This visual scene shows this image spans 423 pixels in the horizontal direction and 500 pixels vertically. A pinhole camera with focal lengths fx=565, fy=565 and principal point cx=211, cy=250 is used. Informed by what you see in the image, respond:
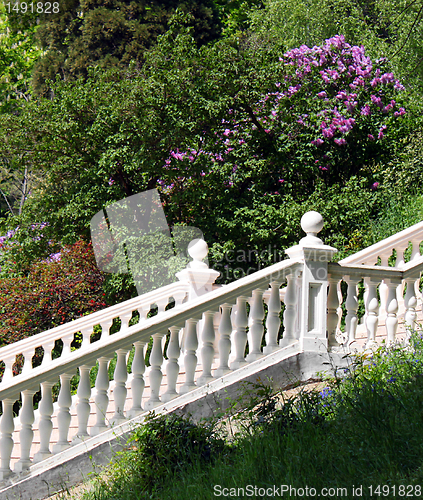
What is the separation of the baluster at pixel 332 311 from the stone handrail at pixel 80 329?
5.97 feet

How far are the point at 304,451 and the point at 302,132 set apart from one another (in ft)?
28.3

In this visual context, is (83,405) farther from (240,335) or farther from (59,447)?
(240,335)

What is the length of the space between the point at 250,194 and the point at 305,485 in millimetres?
7909

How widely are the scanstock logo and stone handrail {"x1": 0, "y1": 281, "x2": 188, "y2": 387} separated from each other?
321 cm

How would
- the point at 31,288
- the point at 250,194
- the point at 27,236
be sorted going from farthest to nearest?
the point at 27,236 < the point at 250,194 < the point at 31,288

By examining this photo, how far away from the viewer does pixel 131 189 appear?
428 inches

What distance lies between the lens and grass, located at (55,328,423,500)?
9.78 ft

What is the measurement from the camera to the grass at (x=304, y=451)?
9.78ft

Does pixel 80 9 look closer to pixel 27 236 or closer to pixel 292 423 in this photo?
pixel 27 236

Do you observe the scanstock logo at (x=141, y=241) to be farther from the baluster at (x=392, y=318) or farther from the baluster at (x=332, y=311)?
the baluster at (x=392, y=318)

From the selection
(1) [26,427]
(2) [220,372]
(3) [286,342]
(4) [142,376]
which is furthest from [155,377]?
(3) [286,342]

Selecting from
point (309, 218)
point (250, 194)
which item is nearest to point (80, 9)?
point (250, 194)

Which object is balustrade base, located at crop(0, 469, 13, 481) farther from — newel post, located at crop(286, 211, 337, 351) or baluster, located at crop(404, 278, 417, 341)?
baluster, located at crop(404, 278, 417, 341)

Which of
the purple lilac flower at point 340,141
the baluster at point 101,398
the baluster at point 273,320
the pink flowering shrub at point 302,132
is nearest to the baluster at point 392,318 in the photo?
the baluster at point 273,320
